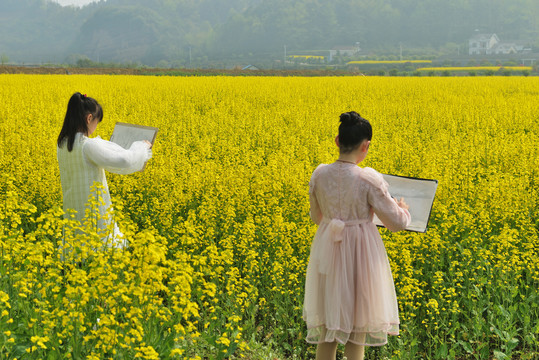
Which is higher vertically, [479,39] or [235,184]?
[479,39]

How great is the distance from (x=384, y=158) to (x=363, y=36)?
583ft

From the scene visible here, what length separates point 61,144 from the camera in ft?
14.7

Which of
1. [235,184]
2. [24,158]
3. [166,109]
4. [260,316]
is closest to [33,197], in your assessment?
[24,158]

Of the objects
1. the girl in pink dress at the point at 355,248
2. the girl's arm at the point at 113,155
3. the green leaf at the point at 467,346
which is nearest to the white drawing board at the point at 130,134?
the girl's arm at the point at 113,155

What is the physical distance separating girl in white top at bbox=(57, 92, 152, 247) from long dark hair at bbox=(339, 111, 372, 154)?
1702 mm

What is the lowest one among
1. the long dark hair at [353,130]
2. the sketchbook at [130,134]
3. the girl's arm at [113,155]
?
the girl's arm at [113,155]

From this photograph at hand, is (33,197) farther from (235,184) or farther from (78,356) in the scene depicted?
(78,356)

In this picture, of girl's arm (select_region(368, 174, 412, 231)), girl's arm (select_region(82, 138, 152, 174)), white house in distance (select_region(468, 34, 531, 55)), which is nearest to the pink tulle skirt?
girl's arm (select_region(368, 174, 412, 231))

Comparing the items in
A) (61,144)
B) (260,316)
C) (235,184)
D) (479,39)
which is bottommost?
(260,316)

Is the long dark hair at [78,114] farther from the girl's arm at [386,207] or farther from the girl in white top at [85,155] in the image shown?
the girl's arm at [386,207]

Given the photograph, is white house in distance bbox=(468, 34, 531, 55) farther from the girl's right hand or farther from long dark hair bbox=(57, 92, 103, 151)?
the girl's right hand

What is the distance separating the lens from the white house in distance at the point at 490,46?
146 metres

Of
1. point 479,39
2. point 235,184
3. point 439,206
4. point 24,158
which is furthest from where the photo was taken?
point 479,39

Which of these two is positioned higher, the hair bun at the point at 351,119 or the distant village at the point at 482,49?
the distant village at the point at 482,49
